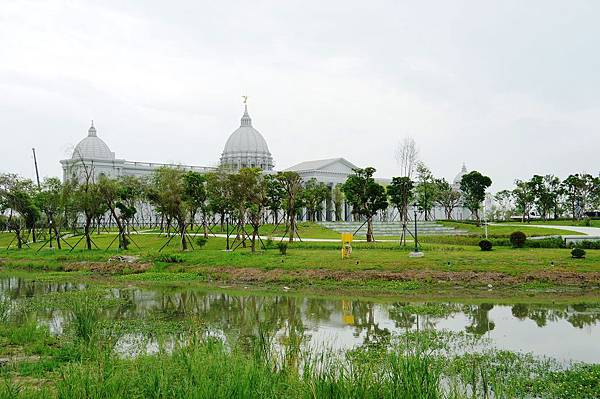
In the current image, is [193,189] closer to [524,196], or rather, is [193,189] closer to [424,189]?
[424,189]

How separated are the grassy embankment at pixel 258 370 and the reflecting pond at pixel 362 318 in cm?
98

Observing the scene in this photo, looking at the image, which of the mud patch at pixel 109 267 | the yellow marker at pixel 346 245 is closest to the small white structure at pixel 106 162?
the mud patch at pixel 109 267

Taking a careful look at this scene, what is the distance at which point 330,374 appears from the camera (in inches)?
275

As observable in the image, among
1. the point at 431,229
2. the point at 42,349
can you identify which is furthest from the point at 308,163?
the point at 42,349

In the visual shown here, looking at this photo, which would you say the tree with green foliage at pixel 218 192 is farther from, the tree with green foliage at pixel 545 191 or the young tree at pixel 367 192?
the tree with green foliage at pixel 545 191

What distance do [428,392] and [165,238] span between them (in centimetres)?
4541

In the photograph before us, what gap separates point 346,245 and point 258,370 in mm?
22746

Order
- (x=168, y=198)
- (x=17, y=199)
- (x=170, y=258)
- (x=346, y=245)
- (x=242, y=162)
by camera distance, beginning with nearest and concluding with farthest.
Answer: (x=346, y=245)
(x=170, y=258)
(x=168, y=198)
(x=17, y=199)
(x=242, y=162)

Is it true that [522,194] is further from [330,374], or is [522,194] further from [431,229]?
[330,374]

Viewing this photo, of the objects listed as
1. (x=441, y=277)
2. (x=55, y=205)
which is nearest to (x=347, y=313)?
(x=441, y=277)

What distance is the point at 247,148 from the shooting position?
348 ft

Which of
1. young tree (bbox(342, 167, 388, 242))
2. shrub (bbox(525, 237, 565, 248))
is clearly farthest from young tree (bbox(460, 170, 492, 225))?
shrub (bbox(525, 237, 565, 248))

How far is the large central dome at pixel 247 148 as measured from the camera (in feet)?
343

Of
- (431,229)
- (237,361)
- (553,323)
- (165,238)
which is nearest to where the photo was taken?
(237,361)
